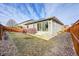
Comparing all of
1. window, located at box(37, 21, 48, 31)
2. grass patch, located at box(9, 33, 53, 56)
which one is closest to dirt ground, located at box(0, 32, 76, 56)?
grass patch, located at box(9, 33, 53, 56)

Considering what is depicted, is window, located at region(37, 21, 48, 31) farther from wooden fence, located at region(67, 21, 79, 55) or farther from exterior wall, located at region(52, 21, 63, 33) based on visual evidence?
wooden fence, located at region(67, 21, 79, 55)

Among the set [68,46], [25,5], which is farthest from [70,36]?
[25,5]

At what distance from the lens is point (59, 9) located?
1.42m

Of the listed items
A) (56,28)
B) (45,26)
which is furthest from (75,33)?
(45,26)

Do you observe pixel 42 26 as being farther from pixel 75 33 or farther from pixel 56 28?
pixel 75 33

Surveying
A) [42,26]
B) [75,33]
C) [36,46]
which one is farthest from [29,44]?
[75,33]

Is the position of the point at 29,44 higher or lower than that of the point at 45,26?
lower

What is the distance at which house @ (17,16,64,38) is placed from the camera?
4.61 feet

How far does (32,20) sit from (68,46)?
45 cm

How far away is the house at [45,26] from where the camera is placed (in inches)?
55.4

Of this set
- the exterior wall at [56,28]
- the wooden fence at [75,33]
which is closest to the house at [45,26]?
the exterior wall at [56,28]

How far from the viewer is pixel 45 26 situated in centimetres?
142

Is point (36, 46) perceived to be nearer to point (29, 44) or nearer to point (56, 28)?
point (29, 44)

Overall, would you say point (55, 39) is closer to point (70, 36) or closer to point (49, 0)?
point (70, 36)
